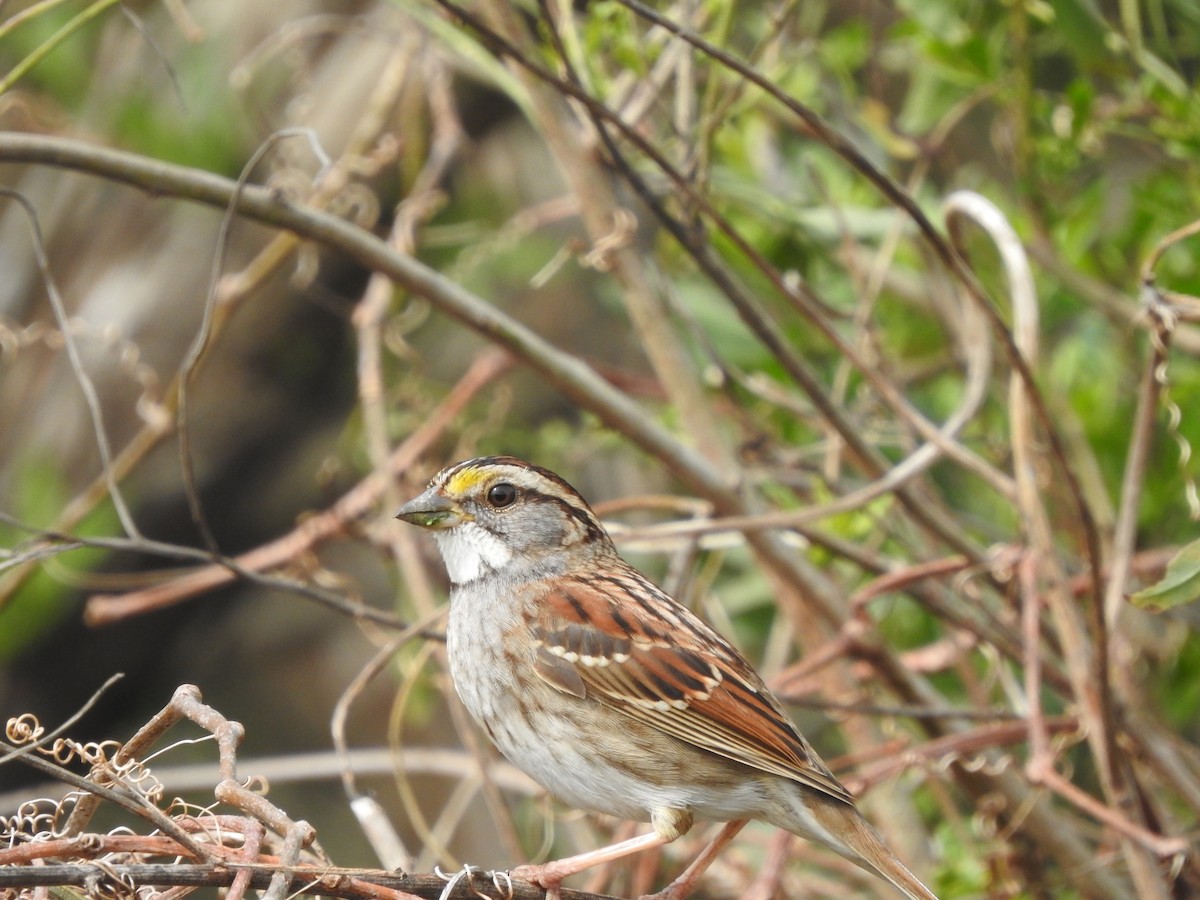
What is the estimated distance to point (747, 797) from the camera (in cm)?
242

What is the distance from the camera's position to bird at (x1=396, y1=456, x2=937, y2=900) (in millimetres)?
2363

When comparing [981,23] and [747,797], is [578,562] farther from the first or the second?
[981,23]

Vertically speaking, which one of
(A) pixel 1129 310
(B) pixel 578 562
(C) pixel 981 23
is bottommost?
(B) pixel 578 562

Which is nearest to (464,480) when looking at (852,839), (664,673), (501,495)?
(501,495)

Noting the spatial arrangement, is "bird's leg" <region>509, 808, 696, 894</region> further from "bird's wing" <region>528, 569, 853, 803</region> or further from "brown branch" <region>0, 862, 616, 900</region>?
"brown branch" <region>0, 862, 616, 900</region>

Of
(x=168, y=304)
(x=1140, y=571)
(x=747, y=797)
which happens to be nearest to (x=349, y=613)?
(x=747, y=797)

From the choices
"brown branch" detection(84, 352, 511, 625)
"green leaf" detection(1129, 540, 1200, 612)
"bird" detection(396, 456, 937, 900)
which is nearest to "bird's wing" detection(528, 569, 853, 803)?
"bird" detection(396, 456, 937, 900)

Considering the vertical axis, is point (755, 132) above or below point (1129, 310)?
above

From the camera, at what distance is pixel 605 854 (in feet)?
7.40

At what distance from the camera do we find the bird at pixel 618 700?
236cm

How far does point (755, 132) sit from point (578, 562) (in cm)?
174

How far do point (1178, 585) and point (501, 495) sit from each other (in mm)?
1231

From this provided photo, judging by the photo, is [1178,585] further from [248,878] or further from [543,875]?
[248,878]

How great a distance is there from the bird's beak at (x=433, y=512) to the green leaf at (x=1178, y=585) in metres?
1.22
